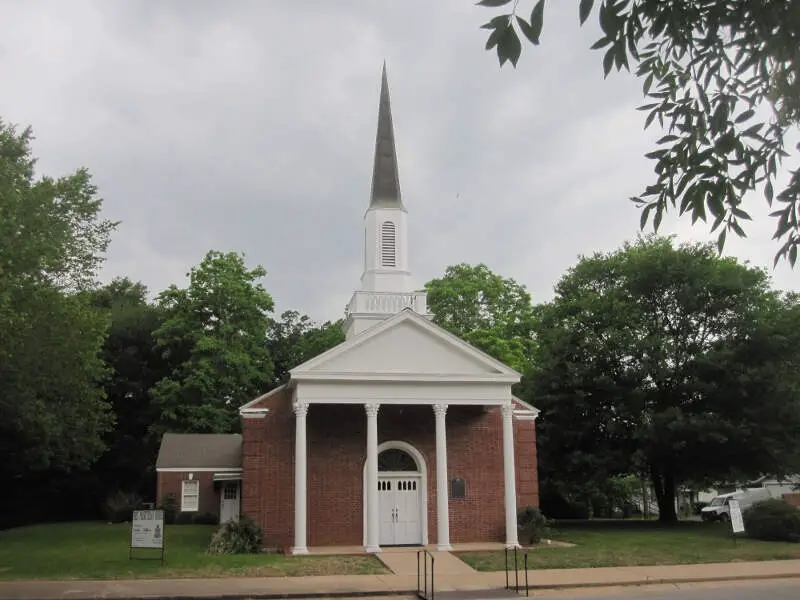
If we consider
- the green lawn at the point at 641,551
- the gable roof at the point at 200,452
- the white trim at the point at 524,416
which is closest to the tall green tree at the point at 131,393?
the gable roof at the point at 200,452

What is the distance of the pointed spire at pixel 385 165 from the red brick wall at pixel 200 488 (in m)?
17.1

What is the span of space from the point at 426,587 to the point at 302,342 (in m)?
40.5

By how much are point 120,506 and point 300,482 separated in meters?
22.5

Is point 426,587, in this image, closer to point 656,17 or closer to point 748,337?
point 656,17

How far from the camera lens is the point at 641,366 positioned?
118ft

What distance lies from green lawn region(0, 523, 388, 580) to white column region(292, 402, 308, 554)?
88cm

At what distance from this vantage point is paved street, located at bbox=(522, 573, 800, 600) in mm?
16359

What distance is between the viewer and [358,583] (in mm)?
18938

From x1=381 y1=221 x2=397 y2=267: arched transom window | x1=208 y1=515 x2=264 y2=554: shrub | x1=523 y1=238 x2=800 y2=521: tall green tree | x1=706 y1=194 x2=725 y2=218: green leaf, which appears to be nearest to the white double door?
x1=208 y1=515 x2=264 y2=554: shrub

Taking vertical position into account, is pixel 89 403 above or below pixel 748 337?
below

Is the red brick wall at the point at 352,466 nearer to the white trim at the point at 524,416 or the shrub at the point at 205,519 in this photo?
the white trim at the point at 524,416

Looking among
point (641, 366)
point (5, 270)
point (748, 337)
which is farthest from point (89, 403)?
point (748, 337)

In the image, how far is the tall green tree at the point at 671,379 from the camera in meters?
33.6

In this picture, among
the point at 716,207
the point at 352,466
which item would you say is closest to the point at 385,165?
the point at 352,466
